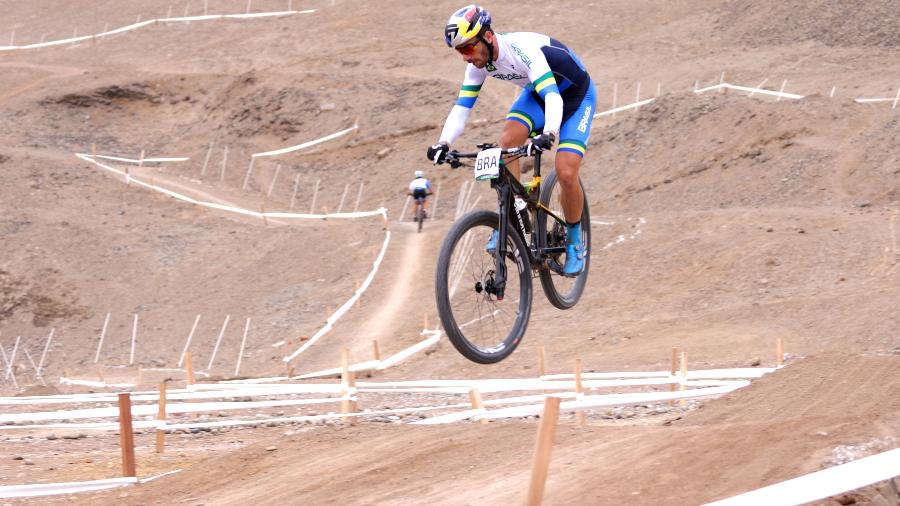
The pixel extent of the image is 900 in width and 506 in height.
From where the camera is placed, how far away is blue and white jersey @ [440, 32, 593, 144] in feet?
29.5

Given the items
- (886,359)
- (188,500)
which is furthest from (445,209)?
(188,500)

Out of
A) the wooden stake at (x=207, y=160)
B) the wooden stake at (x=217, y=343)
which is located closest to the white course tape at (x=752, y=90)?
the wooden stake at (x=207, y=160)

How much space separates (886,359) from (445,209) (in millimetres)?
28651

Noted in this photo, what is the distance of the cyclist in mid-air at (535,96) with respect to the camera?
873 cm

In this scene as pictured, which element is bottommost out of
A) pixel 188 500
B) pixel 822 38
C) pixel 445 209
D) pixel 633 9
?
pixel 188 500

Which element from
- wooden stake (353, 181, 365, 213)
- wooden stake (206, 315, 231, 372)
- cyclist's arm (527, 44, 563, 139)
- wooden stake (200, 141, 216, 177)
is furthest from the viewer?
wooden stake (200, 141, 216, 177)

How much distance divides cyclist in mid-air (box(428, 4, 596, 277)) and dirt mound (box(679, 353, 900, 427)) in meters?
2.39

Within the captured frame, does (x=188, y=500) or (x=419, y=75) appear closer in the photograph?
(x=188, y=500)

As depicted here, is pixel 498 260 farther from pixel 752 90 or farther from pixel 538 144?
pixel 752 90

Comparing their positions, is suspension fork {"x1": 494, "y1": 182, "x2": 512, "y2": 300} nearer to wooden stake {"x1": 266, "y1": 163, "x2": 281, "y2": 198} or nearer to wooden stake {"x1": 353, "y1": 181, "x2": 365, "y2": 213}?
wooden stake {"x1": 353, "y1": 181, "x2": 365, "y2": 213}

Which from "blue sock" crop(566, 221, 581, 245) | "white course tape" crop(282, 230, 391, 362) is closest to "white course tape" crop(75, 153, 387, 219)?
"white course tape" crop(282, 230, 391, 362)

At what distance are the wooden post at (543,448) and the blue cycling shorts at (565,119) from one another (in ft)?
12.3

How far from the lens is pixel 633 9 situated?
5706 centimetres

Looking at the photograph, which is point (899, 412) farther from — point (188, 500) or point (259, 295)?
point (259, 295)
